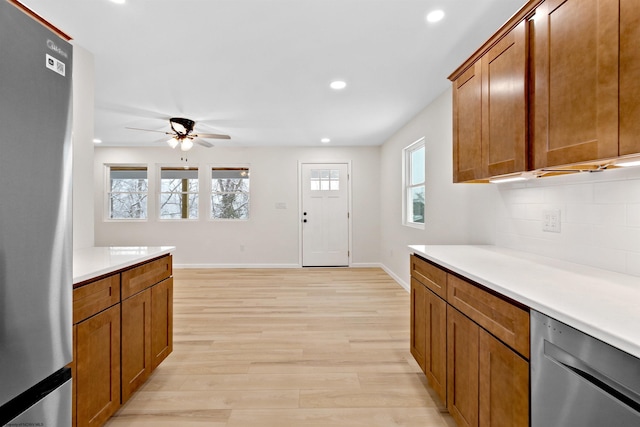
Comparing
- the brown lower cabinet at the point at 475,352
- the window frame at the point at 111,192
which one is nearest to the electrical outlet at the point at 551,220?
the brown lower cabinet at the point at 475,352

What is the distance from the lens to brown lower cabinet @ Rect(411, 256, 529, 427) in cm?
108

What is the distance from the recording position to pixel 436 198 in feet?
11.3

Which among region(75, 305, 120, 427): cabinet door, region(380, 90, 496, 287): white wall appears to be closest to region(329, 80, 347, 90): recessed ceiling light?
region(380, 90, 496, 287): white wall

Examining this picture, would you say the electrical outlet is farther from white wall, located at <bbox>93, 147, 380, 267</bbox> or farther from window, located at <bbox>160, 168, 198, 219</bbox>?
window, located at <bbox>160, 168, 198, 219</bbox>

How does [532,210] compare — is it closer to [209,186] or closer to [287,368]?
[287,368]

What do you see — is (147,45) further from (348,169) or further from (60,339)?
(348,169)

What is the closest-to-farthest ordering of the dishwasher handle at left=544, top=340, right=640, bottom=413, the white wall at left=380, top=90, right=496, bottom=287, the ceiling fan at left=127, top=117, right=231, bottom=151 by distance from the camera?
the dishwasher handle at left=544, top=340, right=640, bottom=413, the white wall at left=380, top=90, right=496, bottom=287, the ceiling fan at left=127, top=117, right=231, bottom=151

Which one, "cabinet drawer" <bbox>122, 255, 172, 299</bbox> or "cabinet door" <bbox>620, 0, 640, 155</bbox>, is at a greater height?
"cabinet door" <bbox>620, 0, 640, 155</bbox>

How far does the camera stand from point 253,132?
193 inches

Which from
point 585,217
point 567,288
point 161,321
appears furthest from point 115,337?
point 585,217

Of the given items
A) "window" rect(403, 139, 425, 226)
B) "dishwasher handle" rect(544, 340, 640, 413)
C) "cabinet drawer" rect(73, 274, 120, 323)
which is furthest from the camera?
"window" rect(403, 139, 425, 226)

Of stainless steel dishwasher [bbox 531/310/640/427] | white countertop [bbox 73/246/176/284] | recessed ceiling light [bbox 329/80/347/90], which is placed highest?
recessed ceiling light [bbox 329/80/347/90]

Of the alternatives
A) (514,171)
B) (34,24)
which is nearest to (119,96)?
(34,24)

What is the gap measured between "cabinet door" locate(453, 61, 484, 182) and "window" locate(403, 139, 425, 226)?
1.79 metres
